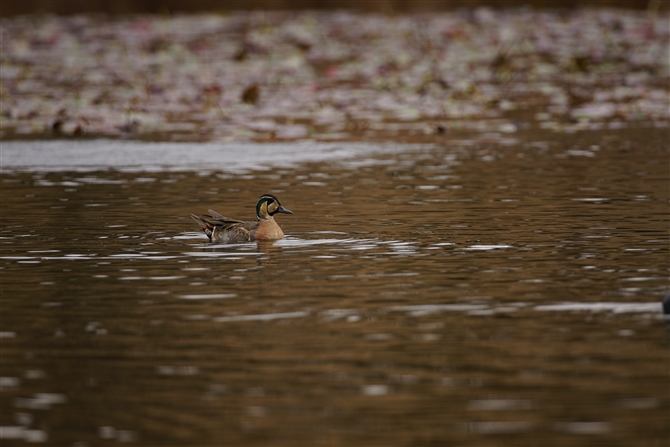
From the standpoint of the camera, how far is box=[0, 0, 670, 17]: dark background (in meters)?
50.4

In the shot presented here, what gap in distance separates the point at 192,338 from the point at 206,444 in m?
2.36

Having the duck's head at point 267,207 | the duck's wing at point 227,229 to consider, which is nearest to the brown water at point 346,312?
the duck's wing at point 227,229

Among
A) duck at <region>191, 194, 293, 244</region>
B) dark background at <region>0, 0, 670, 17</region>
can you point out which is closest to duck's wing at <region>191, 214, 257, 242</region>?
duck at <region>191, 194, 293, 244</region>

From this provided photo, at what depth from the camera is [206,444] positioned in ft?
22.7

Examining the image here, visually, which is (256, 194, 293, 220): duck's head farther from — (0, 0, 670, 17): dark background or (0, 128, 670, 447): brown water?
(0, 0, 670, 17): dark background

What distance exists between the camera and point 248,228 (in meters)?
13.8

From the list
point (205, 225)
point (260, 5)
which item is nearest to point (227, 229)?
point (205, 225)

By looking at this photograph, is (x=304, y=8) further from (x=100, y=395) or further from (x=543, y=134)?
(x=100, y=395)

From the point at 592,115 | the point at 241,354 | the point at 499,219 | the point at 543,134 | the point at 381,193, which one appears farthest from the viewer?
the point at 592,115

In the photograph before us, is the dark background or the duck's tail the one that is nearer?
the duck's tail

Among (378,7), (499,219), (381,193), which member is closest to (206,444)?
(499,219)

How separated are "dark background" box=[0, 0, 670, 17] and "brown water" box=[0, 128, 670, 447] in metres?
32.7

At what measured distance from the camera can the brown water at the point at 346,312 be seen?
24.1ft

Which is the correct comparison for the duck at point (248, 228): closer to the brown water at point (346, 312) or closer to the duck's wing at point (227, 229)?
the duck's wing at point (227, 229)
